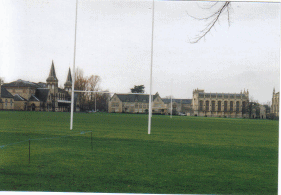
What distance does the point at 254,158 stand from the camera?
6809mm

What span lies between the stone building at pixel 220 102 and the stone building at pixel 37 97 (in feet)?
98.4

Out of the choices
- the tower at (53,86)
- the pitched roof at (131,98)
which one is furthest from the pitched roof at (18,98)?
the pitched roof at (131,98)

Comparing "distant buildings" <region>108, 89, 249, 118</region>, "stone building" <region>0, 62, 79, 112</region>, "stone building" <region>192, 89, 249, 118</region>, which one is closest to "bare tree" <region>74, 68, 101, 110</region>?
"stone building" <region>0, 62, 79, 112</region>

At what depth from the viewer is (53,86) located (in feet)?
202

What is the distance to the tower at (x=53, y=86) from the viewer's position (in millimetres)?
55550

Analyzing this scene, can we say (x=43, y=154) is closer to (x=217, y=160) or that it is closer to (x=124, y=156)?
(x=124, y=156)

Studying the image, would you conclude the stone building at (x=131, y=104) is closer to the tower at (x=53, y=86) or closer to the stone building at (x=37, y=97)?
the stone building at (x=37, y=97)

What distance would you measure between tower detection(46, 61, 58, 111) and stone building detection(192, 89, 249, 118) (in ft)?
104

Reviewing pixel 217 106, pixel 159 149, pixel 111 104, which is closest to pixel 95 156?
pixel 159 149

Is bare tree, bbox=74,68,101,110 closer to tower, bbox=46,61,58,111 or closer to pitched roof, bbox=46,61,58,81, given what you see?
tower, bbox=46,61,58,111

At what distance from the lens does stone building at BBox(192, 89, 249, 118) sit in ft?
229

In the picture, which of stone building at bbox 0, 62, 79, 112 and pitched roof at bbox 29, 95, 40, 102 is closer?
stone building at bbox 0, 62, 79, 112

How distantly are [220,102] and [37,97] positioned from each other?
4125 centimetres

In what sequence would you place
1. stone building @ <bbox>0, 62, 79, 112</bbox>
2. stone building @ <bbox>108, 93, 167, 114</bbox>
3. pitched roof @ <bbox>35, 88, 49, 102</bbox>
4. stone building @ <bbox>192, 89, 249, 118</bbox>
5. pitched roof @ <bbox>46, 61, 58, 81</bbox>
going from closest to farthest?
stone building @ <bbox>0, 62, 79, 112</bbox> → pitched roof @ <bbox>35, 88, 49, 102</bbox> → stone building @ <bbox>108, 93, 167, 114</bbox> → pitched roof @ <bbox>46, 61, 58, 81</bbox> → stone building @ <bbox>192, 89, 249, 118</bbox>
